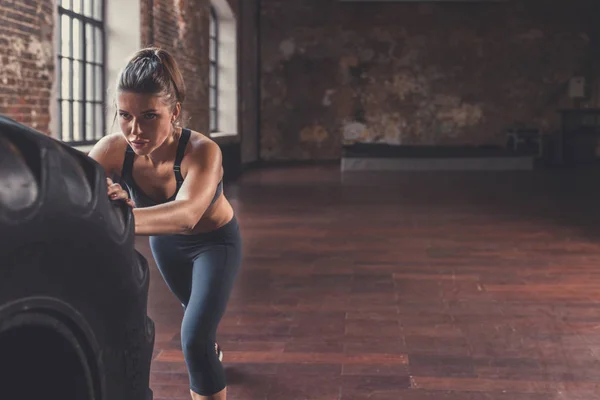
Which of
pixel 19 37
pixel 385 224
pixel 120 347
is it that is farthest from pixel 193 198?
pixel 385 224

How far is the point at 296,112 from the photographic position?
1791 centimetres

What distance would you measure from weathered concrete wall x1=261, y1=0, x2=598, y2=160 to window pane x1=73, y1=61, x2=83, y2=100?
31.5 ft

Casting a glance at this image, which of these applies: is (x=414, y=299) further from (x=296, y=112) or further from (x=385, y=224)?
(x=296, y=112)

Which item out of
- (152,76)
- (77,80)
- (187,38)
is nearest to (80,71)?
(77,80)

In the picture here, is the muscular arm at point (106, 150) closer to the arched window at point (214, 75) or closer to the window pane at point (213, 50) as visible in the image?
the arched window at point (214, 75)

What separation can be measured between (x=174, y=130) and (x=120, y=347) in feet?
3.23

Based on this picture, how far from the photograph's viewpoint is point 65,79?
8.05 meters

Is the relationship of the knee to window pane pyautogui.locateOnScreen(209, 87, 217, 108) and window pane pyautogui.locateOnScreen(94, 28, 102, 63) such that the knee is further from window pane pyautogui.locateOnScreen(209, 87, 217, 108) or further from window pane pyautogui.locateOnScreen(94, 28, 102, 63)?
window pane pyautogui.locateOnScreen(209, 87, 217, 108)

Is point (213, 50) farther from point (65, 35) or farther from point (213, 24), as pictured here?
point (65, 35)

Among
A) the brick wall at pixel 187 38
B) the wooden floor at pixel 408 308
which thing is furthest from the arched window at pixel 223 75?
the wooden floor at pixel 408 308

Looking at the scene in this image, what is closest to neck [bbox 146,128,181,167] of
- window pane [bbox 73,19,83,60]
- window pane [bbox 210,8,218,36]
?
window pane [bbox 73,19,83,60]

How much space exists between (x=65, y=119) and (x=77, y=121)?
0.28 m

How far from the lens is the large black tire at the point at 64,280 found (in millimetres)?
927

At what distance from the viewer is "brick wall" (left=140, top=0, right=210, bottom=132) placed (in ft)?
30.8
